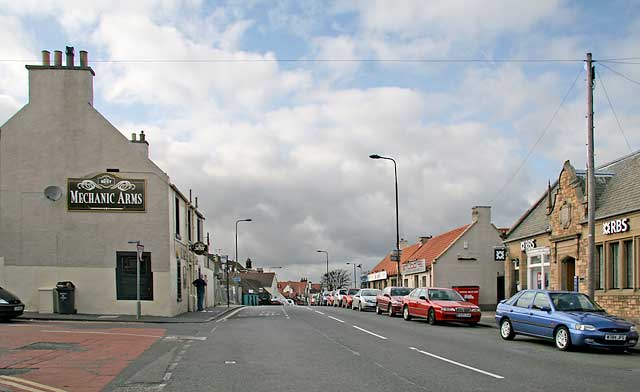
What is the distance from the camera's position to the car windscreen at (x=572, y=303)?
16.3 metres

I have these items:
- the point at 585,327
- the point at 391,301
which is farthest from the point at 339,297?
the point at 585,327

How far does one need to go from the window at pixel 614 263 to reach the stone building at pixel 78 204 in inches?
713

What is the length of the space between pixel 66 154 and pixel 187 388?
20476mm

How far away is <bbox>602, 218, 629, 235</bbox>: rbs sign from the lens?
22344 millimetres

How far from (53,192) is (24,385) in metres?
19.1

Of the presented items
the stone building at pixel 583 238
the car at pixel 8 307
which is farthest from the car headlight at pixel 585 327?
the car at pixel 8 307

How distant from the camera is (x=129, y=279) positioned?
27.0 m

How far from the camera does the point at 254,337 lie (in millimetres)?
17891

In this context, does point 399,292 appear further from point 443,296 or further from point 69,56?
point 69,56

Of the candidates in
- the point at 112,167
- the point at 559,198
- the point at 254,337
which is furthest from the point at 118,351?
the point at 559,198

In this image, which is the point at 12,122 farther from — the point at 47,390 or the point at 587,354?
the point at 587,354

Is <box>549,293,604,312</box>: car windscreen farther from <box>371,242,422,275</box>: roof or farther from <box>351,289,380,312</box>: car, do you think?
<box>371,242,422,275</box>: roof

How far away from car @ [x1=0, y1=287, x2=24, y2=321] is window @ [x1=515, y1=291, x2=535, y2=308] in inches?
654

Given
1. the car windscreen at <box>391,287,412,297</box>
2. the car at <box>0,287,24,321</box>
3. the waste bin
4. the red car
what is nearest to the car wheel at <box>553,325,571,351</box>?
the red car
